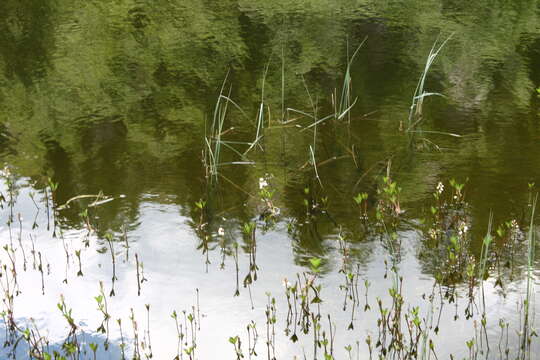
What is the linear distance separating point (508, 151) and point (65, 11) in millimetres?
12412

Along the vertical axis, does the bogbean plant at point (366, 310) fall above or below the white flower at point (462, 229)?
below

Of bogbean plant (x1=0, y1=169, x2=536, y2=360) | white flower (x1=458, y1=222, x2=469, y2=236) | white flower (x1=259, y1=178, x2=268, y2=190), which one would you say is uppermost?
white flower (x1=259, y1=178, x2=268, y2=190)

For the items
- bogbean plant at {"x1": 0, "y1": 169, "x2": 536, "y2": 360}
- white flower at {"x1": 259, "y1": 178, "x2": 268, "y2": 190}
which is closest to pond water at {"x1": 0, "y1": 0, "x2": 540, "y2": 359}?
bogbean plant at {"x1": 0, "y1": 169, "x2": 536, "y2": 360}

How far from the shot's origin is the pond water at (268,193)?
5.04 metres

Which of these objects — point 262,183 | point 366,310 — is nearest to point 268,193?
point 262,183

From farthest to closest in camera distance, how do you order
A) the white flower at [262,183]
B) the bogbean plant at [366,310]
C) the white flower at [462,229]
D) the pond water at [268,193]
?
1. the white flower at [262,183]
2. the white flower at [462,229]
3. the pond water at [268,193]
4. the bogbean plant at [366,310]

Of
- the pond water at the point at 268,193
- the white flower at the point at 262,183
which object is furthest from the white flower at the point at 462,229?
the white flower at the point at 262,183

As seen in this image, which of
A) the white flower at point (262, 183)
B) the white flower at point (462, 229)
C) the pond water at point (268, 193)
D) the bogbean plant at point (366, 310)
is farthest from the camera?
the white flower at point (262, 183)

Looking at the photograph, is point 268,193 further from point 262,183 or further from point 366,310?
point 366,310

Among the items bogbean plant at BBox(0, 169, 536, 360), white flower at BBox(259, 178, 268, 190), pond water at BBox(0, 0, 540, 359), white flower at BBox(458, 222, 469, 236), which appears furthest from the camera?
white flower at BBox(259, 178, 268, 190)

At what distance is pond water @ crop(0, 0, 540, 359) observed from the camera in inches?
199

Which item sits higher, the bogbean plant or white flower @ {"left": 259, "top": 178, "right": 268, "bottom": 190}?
white flower @ {"left": 259, "top": 178, "right": 268, "bottom": 190}

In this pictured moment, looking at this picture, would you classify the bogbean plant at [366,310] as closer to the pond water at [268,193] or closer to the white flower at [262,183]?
the pond water at [268,193]

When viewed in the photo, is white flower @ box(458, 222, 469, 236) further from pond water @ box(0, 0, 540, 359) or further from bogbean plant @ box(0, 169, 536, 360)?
pond water @ box(0, 0, 540, 359)
